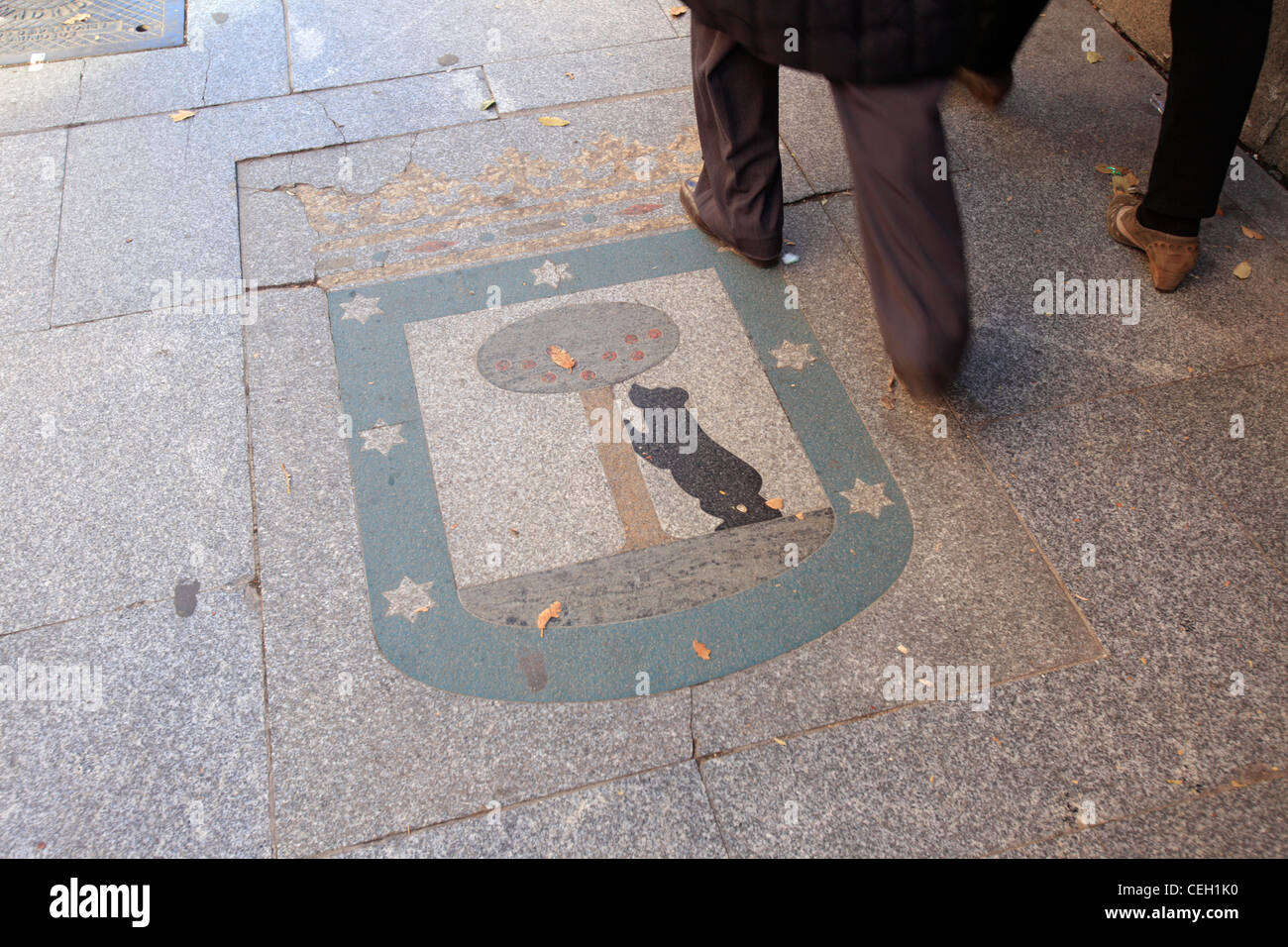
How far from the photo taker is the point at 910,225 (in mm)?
2324

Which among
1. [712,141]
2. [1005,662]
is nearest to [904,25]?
[712,141]

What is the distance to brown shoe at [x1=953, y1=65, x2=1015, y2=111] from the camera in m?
3.73

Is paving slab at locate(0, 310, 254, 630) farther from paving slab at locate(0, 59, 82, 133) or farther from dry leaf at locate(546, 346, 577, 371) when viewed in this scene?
paving slab at locate(0, 59, 82, 133)

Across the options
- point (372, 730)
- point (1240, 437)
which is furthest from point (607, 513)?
point (1240, 437)

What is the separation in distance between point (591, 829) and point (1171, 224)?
8.70 feet

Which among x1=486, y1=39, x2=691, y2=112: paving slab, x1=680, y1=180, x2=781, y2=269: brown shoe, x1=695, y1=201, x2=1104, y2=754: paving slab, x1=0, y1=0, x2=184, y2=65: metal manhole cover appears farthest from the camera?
x1=0, y1=0, x2=184, y2=65: metal manhole cover

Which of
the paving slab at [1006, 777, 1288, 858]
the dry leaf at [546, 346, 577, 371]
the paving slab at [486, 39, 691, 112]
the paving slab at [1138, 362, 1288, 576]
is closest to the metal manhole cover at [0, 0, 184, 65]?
the paving slab at [486, 39, 691, 112]

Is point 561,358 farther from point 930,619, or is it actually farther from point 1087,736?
point 1087,736

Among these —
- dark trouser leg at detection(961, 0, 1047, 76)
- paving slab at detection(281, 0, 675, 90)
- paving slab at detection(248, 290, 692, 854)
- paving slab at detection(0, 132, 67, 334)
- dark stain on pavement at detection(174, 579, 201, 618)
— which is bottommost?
paving slab at detection(248, 290, 692, 854)

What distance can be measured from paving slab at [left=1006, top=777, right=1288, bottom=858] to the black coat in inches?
68.8

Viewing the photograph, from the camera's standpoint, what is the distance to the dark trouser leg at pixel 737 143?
286 cm

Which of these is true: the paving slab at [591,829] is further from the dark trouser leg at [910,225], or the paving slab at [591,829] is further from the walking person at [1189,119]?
the walking person at [1189,119]

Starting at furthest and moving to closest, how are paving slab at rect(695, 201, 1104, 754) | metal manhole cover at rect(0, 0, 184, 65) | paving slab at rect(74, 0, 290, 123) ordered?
metal manhole cover at rect(0, 0, 184, 65) < paving slab at rect(74, 0, 290, 123) < paving slab at rect(695, 201, 1104, 754)

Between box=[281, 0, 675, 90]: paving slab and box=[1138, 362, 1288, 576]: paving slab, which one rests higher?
box=[281, 0, 675, 90]: paving slab
